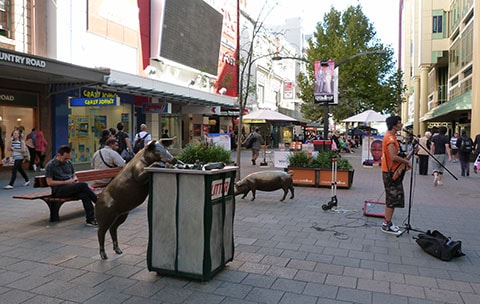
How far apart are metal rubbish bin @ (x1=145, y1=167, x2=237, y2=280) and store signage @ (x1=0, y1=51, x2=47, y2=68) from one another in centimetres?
863

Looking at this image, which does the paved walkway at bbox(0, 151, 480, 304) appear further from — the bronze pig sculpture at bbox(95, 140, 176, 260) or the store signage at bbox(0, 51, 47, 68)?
the store signage at bbox(0, 51, 47, 68)

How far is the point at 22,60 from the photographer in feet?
36.5

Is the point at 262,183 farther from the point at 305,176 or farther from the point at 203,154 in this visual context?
the point at 203,154

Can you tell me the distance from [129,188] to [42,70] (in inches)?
367

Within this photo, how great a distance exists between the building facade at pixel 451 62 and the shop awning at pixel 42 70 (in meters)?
22.4

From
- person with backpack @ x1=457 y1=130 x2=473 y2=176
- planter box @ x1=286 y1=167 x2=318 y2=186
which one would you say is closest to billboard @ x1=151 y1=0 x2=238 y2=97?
planter box @ x1=286 y1=167 x2=318 y2=186

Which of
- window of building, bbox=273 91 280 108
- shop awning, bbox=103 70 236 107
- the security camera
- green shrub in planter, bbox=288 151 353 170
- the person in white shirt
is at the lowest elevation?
green shrub in planter, bbox=288 151 353 170

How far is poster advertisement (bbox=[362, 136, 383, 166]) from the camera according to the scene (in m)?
18.4

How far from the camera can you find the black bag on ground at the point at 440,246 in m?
5.01

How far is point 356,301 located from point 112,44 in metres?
17.7

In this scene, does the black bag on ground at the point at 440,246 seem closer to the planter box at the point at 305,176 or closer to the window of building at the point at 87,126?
the planter box at the point at 305,176

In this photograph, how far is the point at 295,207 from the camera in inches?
336

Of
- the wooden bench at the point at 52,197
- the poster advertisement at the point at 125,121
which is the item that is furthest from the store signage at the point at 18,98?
the wooden bench at the point at 52,197

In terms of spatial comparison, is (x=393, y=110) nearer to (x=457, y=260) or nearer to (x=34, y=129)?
(x=34, y=129)
